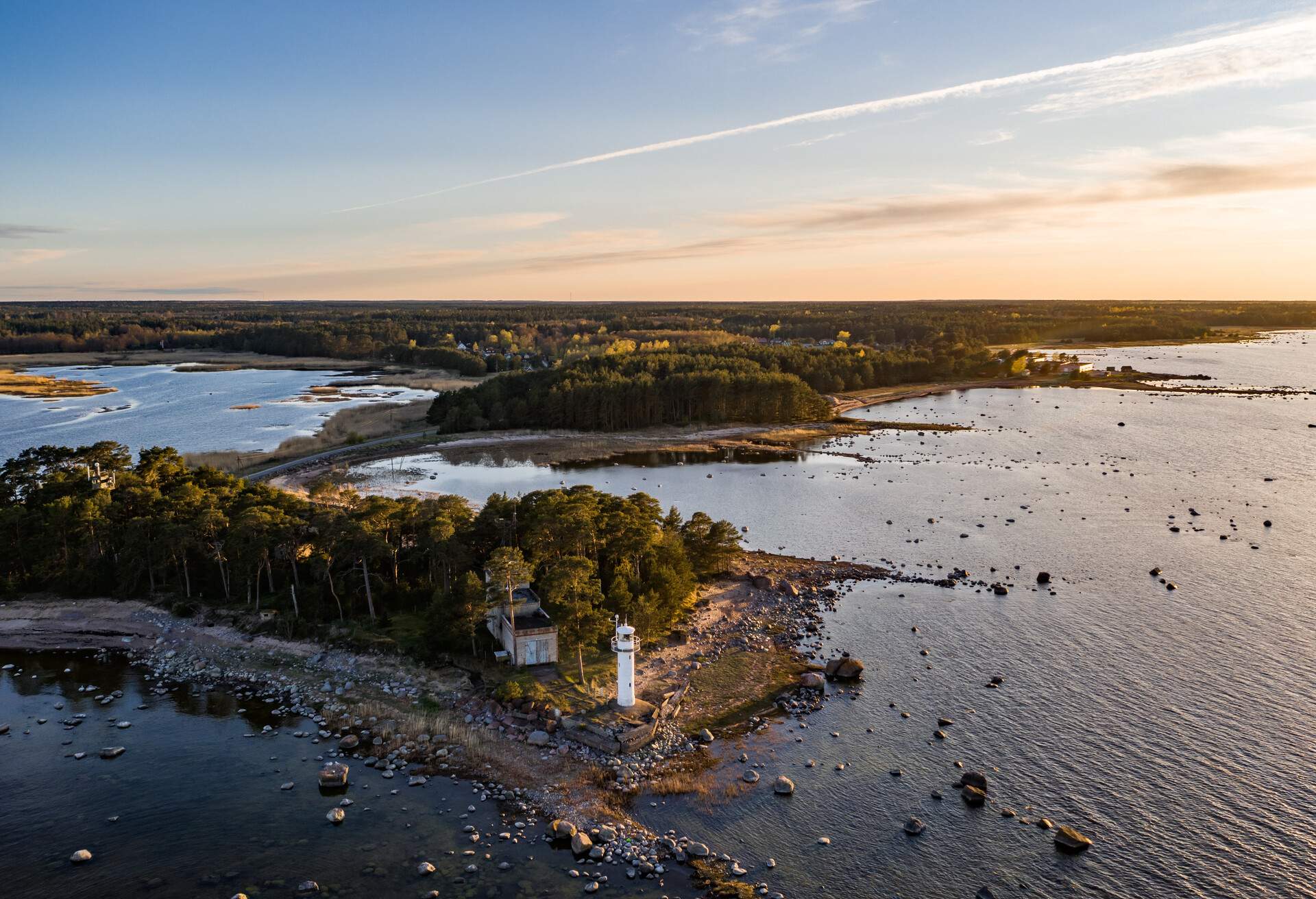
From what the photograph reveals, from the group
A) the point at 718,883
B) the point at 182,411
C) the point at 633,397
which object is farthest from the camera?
the point at 182,411

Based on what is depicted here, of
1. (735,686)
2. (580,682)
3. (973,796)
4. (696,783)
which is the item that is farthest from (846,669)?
(580,682)

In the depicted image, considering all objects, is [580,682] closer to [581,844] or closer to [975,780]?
[581,844]

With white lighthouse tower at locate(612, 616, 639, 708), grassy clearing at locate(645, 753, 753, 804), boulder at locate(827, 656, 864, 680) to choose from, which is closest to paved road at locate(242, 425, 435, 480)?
white lighthouse tower at locate(612, 616, 639, 708)

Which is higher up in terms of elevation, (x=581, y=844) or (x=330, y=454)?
(x=330, y=454)

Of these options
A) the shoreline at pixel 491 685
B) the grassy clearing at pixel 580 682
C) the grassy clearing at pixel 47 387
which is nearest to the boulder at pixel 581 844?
the shoreline at pixel 491 685

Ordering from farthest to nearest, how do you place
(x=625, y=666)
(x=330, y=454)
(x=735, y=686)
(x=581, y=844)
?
1. (x=330, y=454)
2. (x=735, y=686)
3. (x=625, y=666)
4. (x=581, y=844)

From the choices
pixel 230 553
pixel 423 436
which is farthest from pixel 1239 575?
pixel 423 436
